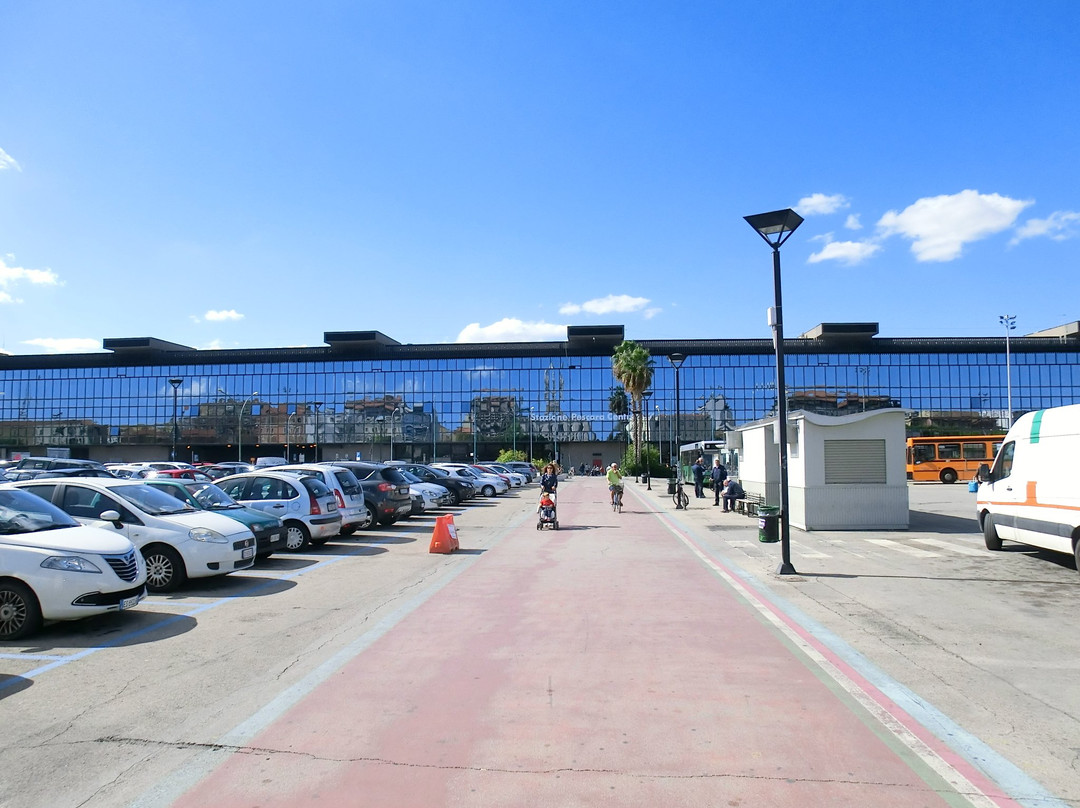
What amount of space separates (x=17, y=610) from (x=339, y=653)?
11.4ft

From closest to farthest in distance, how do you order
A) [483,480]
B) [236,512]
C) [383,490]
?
[236,512], [383,490], [483,480]

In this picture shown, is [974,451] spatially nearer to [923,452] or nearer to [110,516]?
[923,452]

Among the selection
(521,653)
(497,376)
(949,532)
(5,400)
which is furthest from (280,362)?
(521,653)

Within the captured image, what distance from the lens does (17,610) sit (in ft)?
25.9

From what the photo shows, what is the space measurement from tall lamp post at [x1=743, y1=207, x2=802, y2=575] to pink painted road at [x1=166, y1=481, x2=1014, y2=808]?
3690 millimetres

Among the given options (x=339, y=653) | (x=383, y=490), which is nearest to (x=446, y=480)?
(x=383, y=490)

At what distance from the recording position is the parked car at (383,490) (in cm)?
1977

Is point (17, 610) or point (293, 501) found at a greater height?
point (293, 501)

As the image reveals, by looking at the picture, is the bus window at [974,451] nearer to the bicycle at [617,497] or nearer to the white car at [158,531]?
the bicycle at [617,497]

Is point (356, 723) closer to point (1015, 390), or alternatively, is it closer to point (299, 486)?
point (299, 486)

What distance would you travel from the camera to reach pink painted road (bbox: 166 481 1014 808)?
170 inches

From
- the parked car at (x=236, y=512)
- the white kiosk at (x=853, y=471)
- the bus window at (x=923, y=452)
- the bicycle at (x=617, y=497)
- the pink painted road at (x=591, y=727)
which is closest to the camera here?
the pink painted road at (x=591, y=727)

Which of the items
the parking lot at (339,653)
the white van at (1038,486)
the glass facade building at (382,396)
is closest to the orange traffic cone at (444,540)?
the parking lot at (339,653)

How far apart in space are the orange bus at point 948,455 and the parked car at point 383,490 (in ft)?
121
